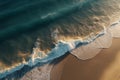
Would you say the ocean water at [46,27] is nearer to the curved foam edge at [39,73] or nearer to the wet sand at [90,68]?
the curved foam edge at [39,73]

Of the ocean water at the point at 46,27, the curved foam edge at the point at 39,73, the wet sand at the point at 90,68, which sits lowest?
the wet sand at the point at 90,68

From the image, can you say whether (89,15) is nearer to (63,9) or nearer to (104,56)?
(63,9)

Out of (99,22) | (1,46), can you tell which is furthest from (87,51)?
(1,46)

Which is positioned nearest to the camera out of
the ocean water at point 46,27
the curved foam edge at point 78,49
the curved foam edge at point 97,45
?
Answer: the curved foam edge at point 78,49

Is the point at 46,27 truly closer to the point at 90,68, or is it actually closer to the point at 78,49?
the point at 78,49

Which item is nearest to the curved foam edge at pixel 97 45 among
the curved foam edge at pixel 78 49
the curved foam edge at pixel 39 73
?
the curved foam edge at pixel 78 49

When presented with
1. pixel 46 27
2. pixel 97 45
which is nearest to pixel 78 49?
pixel 97 45

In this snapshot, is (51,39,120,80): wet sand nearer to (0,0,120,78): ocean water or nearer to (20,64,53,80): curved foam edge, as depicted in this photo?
(20,64,53,80): curved foam edge
